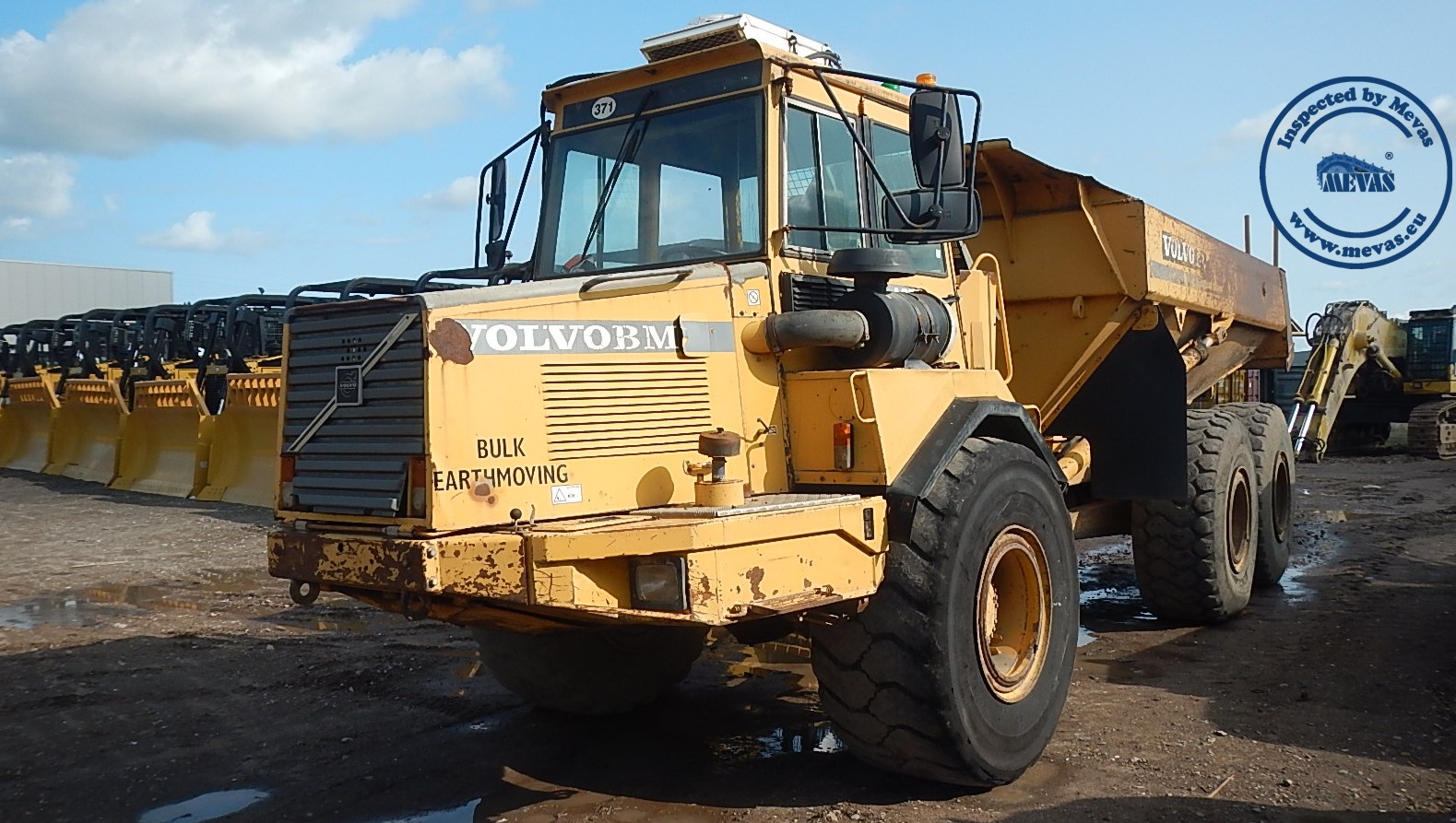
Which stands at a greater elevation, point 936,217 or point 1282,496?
point 936,217

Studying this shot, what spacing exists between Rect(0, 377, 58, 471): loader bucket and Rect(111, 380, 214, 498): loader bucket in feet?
9.69

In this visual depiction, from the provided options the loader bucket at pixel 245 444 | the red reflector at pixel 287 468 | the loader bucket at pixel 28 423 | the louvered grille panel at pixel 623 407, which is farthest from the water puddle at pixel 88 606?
the loader bucket at pixel 28 423

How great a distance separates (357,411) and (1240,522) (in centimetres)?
639

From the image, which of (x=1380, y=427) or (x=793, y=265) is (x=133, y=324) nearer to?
(x=793, y=265)

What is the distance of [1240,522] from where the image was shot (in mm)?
8344

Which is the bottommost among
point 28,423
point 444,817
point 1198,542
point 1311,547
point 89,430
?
point 444,817

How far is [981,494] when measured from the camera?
470 cm

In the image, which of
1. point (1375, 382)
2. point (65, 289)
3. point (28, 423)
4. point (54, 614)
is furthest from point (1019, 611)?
point (65, 289)

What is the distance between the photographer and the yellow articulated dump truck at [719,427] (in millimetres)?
3867

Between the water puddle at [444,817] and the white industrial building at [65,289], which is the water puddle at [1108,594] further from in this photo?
the white industrial building at [65,289]

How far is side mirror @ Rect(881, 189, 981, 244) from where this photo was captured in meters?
4.59

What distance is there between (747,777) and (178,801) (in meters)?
2.18

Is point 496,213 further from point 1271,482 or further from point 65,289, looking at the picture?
point 65,289

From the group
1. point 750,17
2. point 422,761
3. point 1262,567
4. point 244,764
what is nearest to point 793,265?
point 750,17
